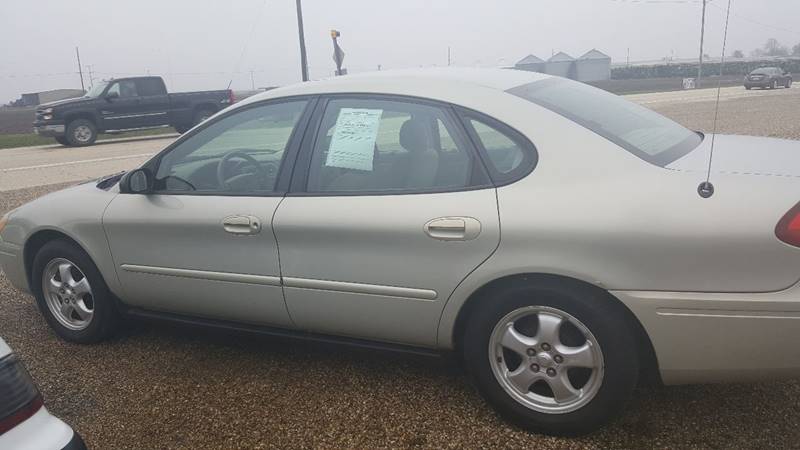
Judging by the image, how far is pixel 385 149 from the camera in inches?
113

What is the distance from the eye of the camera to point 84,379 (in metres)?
3.29

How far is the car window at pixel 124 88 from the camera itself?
18.2 metres

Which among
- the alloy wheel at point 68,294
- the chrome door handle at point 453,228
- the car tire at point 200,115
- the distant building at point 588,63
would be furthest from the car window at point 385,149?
the distant building at point 588,63

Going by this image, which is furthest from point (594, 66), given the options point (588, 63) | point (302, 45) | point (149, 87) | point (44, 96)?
point (44, 96)

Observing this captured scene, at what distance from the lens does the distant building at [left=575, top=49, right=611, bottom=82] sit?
55781 mm

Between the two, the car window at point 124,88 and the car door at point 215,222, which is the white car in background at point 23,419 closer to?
the car door at point 215,222

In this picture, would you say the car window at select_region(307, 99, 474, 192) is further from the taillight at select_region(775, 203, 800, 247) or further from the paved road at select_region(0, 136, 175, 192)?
the paved road at select_region(0, 136, 175, 192)

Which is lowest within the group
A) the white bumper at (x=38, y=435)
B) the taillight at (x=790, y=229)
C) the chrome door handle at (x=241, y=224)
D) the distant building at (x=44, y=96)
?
the distant building at (x=44, y=96)

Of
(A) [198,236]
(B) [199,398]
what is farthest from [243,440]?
(A) [198,236]

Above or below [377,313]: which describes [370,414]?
below

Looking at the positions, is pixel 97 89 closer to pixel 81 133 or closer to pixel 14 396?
pixel 81 133

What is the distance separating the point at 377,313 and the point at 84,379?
1.68 m

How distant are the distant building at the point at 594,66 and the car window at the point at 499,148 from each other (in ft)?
182

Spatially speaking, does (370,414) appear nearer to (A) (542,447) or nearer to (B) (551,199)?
(A) (542,447)
